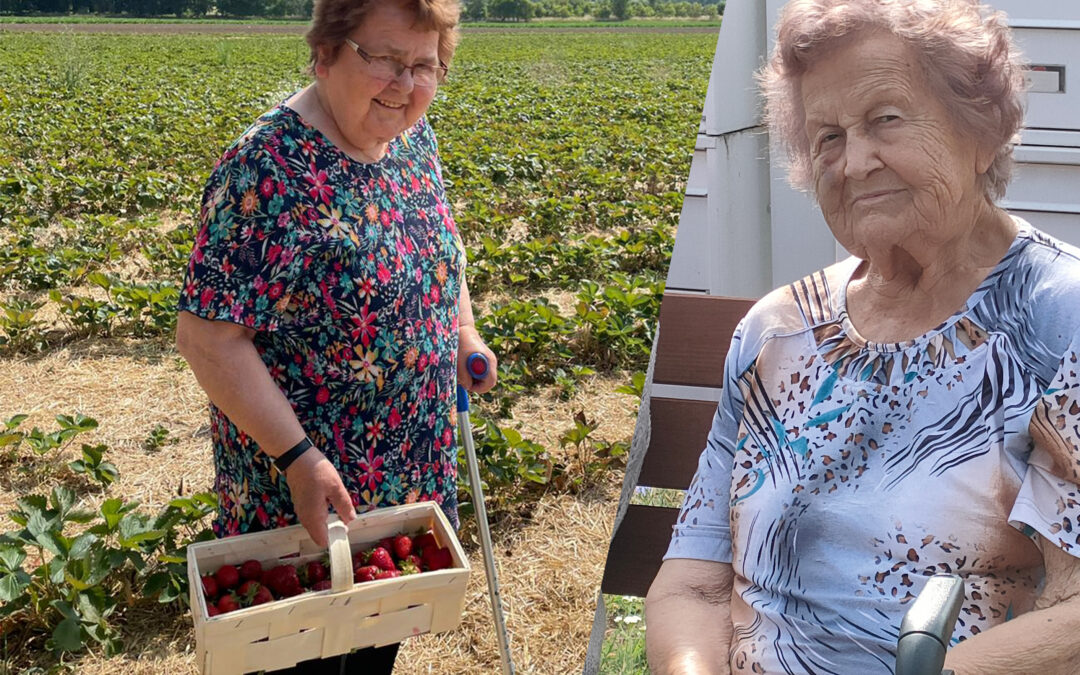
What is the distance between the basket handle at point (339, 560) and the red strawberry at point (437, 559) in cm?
21

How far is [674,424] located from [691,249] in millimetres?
237

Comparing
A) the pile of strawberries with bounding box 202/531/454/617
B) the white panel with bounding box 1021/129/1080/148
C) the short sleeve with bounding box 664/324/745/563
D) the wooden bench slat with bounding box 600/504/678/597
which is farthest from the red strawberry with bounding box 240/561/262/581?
the white panel with bounding box 1021/129/1080/148

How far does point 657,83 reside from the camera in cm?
1750

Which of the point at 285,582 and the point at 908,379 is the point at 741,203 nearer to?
the point at 908,379

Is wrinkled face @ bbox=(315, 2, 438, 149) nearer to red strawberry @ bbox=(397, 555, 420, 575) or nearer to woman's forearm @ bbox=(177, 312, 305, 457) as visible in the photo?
woman's forearm @ bbox=(177, 312, 305, 457)

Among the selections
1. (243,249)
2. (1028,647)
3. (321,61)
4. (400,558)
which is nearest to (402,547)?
(400,558)

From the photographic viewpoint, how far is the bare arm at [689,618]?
3.97 feet

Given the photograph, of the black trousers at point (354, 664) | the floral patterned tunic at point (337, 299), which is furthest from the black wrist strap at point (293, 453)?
the black trousers at point (354, 664)

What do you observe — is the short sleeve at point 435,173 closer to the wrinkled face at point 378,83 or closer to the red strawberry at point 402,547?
the wrinkled face at point 378,83

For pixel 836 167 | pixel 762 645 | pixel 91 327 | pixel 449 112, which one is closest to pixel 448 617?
pixel 762 645

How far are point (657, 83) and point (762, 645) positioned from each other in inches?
669

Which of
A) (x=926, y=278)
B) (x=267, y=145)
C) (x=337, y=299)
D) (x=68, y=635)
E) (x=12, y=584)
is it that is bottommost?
(x=68, y=635)

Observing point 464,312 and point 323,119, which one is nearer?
point 323,119

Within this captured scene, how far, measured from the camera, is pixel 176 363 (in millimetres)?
4691
